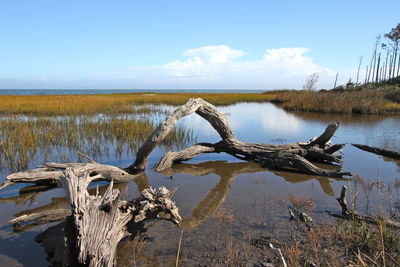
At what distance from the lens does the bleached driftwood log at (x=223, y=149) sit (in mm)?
5654

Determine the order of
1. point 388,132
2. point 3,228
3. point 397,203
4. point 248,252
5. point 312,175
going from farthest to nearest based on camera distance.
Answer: point 388,132, point 312,175, point 397,203, point 3,228, point 248,252

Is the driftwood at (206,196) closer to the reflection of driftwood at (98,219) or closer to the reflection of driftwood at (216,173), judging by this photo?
the reflection of driftwood at (216,173)

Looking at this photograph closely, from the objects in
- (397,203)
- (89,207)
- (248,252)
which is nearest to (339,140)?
(397,203)

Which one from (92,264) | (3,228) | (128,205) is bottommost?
(3,228)

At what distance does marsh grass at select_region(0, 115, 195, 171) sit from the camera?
6840 millimetres

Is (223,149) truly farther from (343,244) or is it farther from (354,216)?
(343,244)

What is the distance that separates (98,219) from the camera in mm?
2861

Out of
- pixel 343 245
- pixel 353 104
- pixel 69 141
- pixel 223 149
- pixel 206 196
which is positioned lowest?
pixel 206 196

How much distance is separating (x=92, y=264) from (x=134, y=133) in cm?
703

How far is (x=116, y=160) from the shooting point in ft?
23.8

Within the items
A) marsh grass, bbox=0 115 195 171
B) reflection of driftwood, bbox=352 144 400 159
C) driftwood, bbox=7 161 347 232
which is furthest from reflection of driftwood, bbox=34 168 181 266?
reflection of driftwood, bbox=352 144 400 159

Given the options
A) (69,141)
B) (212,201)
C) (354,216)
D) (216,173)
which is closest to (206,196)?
(212,201)

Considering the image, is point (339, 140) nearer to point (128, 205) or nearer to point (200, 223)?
point (200, 223)

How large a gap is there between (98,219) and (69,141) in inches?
243
